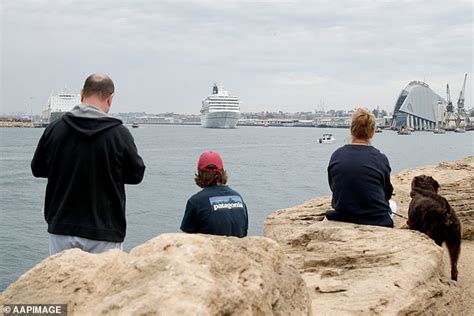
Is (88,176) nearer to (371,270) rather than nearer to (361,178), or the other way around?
(371,270)

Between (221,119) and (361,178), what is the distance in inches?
4611

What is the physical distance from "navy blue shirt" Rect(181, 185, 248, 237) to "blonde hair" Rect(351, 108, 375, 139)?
1489mm

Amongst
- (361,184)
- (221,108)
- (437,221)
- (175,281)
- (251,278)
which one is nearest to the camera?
(175,281)

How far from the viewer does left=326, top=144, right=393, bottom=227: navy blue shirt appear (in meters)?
4.73

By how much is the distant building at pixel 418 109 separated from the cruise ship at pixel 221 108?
36.2 meters

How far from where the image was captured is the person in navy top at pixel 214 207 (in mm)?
3600

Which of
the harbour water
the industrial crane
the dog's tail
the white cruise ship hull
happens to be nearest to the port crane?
the industrial crane

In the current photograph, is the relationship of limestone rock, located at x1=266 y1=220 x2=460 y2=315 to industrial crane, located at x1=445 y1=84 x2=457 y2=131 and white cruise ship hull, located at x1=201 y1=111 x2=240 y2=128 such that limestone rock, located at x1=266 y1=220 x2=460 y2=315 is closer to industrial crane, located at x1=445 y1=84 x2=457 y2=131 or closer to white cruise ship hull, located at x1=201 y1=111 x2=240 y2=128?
white cruise ship hull, located at x1=201 y1=111 x2=240 y2=128

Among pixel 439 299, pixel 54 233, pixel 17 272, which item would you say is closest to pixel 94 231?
pixel 54 233

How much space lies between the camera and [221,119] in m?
122

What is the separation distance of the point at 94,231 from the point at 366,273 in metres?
1.88

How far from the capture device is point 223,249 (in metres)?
2.47

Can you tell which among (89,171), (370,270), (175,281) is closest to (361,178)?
(370,270)

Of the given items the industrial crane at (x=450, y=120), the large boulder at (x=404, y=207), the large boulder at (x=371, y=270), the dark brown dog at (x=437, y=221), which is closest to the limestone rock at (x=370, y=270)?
the large boulder at (x=371, y=270)
